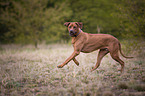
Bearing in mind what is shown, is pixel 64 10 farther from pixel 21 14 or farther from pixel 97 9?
pixel 21 14

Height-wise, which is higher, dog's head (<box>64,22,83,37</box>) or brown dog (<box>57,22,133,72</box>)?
dog's head (<box>64,22,83,37</box>)

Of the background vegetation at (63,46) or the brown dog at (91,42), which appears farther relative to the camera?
the brown dog at (91,42)

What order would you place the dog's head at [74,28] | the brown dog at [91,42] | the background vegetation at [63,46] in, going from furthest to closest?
the brown dog at [91,42] → the dog's head at [74,28] → the background vegetation at [63,46]

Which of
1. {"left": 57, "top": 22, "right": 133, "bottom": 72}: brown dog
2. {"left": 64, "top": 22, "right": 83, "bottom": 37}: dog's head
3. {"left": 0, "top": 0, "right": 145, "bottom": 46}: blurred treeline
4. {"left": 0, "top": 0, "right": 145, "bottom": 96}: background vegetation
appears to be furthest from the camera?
{"left": 0, "top": 0, "right": 145, "bottom": 46}: blurred treeline

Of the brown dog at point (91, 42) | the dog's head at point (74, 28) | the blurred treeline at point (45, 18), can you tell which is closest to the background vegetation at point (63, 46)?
the blurred treeline at point (45, 18)

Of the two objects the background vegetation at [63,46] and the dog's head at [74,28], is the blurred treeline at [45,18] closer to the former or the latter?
the background vegetation at [63,46]

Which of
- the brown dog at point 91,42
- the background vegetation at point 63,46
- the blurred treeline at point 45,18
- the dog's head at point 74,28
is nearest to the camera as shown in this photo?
the background vegetation at point 63,46

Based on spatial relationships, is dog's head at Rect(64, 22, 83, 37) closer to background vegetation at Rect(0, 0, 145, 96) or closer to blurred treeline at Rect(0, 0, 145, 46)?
background vegetation at Rect(0, 0, 145, 96)

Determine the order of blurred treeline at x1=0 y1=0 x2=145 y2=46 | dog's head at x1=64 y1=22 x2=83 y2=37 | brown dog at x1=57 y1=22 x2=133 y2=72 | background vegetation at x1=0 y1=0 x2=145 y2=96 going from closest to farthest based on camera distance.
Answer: background vegetation at x1=0 y1=0 x2=145 y2=96 → dog's head at x1=64 y1=22 x2=83 y2=37 → brown dog at x1=57 y1=22 x2=133 y2=72 → blurred treeline at x1=0 y1=0 x2=145 y2=46

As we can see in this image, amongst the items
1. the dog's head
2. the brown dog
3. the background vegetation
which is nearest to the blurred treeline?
the background vegetation

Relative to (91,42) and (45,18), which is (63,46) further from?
(91,42)

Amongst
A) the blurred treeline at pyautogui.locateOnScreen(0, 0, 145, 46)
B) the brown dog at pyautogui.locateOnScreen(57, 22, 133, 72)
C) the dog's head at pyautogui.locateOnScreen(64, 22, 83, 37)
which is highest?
the blurred treeline at pyautogui.locateOnScreen(0, 0, 145, 46)

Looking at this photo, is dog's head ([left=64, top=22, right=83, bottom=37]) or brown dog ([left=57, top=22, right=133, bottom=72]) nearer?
dog's head ([left=64, top=22, right=83, bottom=37])

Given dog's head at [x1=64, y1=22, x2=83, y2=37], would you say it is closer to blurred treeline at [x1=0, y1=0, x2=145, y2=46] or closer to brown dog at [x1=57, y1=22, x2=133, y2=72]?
brown dog at [x1=57, y1=22, x2=133, y2=72]
